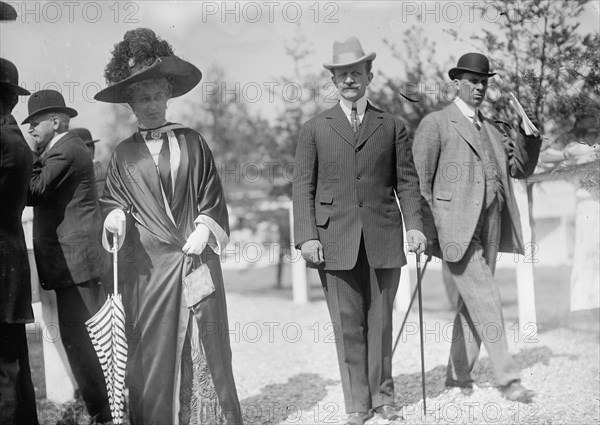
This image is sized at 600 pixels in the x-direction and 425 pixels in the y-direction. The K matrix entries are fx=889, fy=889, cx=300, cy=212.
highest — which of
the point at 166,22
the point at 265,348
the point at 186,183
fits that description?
the point at 166,22

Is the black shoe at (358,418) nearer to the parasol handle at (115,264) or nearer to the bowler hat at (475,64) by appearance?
the parasol handle at (115,264)

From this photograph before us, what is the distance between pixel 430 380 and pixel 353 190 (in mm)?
1732

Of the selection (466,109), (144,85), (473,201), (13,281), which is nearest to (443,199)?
(473,201)

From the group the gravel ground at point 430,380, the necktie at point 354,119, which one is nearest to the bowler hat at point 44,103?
the necktie at point 354,119

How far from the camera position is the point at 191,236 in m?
4.93

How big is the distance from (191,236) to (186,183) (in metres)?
0.30

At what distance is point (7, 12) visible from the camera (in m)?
5.23

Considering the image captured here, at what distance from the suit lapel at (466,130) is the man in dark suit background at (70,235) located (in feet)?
7.52

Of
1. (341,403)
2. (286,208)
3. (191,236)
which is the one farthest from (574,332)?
(286,208)

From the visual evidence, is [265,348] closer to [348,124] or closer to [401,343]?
[401,343]

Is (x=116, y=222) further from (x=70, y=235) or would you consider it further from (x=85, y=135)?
(x=85, y=135)

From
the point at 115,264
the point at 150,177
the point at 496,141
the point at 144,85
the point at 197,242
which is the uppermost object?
the point at 144,85

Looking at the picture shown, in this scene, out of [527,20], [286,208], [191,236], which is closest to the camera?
[191,236]

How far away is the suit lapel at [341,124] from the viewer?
5219mm
